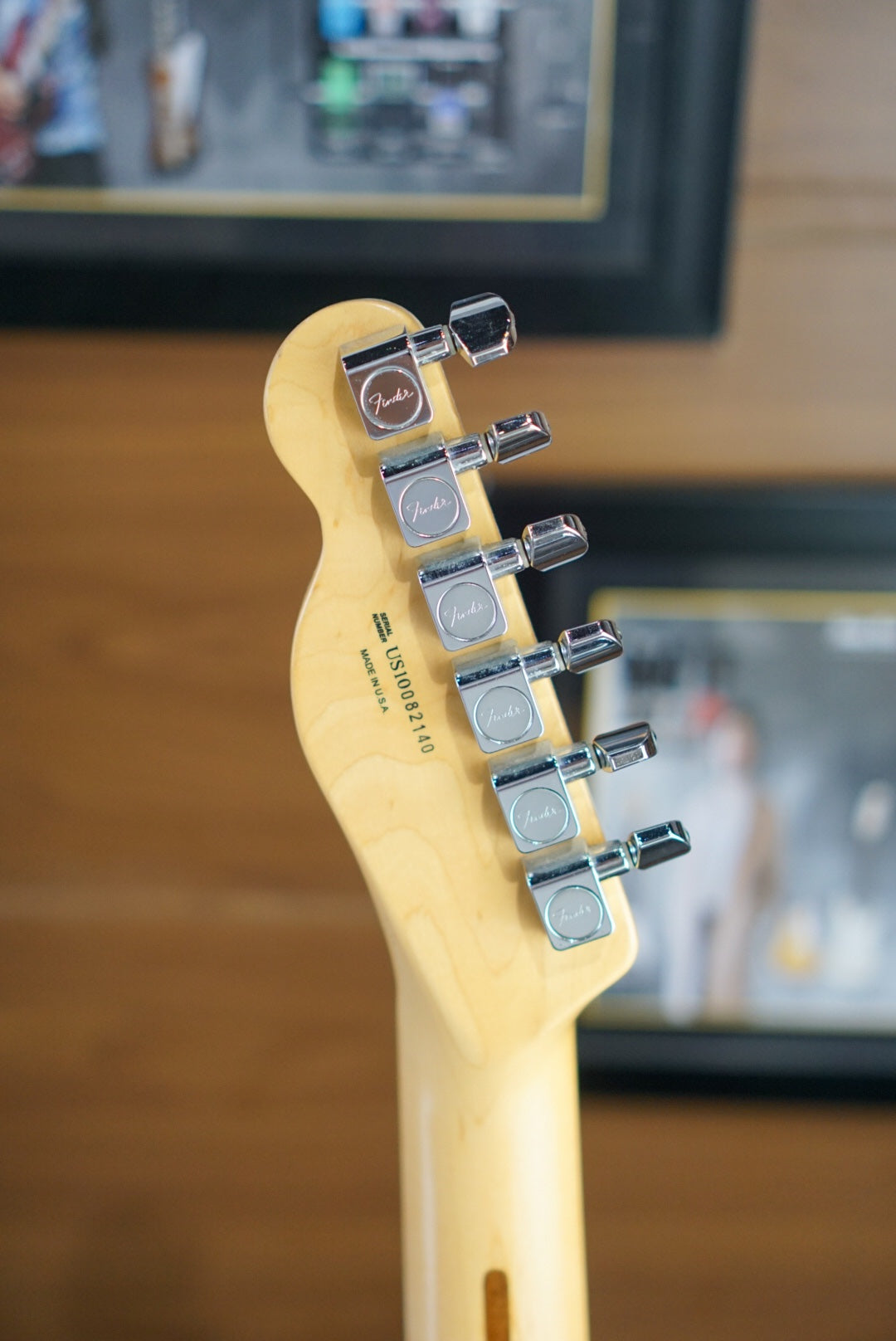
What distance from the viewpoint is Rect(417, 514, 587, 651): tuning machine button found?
41 centimetres

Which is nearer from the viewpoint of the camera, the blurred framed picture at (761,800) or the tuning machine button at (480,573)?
the tuning machine button at (480,573)

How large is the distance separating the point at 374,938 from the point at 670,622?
365 mm

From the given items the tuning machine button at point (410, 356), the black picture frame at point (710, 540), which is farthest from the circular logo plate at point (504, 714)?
the black picture frame at point (710, 540)

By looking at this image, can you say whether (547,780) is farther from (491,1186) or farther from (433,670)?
(491,1186)

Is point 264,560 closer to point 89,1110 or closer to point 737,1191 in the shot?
point 89,1110

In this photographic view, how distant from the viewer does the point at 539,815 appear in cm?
44

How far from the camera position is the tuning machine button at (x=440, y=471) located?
404mm

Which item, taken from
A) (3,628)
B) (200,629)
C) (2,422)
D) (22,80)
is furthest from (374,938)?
(22,80)

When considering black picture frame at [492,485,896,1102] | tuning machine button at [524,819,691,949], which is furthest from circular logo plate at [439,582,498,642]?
black picture frame at [492,485,896,1102]

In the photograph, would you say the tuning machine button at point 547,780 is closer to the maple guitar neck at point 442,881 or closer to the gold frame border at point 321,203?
the maple guitar neck at point 442,881

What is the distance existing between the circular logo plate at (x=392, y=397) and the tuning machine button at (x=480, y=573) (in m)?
0.06

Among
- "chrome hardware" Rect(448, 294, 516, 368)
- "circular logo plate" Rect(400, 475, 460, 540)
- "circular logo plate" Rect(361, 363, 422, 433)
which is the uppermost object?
"chrome hardware" Rect(448, 294, 516, 368)

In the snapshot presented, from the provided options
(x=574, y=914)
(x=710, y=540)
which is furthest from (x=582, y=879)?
(x=710, y=540)

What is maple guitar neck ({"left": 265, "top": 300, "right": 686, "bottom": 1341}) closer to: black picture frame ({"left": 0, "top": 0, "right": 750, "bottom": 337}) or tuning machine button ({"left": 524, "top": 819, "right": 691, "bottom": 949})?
tuning machine button ({"left": 524, "top": 819, "right": 691, "bottom": 949})
